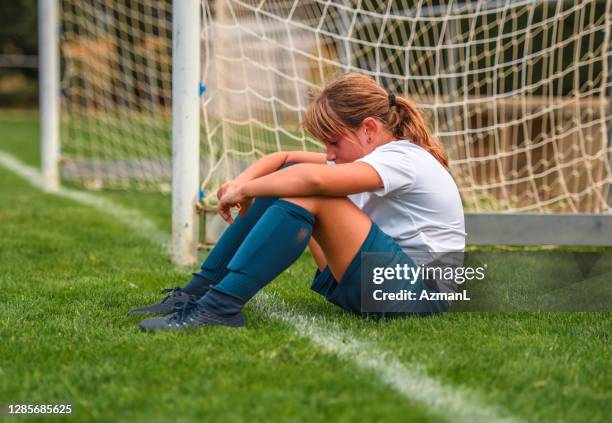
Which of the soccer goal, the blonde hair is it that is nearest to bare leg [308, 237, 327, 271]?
the blonde hair

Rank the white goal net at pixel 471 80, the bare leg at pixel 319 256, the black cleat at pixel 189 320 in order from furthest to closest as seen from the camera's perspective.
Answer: the white goal net at pixel 471 80
the bare leg at pixel 319 256
the black cleat at pixel 189 320

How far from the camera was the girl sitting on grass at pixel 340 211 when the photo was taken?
2.89 m

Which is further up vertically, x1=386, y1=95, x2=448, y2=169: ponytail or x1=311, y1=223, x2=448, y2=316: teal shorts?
x1=386, y1=95, x2=448, y2=169: ponytail

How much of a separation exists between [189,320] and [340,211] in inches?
24.1

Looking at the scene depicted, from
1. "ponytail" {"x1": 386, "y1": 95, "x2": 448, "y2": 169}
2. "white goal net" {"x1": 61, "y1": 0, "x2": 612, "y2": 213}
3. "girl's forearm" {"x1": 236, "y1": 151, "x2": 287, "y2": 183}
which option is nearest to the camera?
"ponytail" {"x1": 386, "y1": 95, "x2": 448, "y2": 169}

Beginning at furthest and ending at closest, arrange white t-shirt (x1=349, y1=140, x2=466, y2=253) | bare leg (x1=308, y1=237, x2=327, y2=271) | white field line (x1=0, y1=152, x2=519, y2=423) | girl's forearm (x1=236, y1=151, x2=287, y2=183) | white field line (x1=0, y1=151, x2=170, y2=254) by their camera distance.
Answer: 1. white field line (x1=0, y1=151, x2=170, y2=254)
2. girl's forearm (x1=236, y1=151, x2=287, y2=183)
3. bare leg (x1=308, y1=237, x2=327, y2=271)
4. white t-shirt (x1=349, y1=140, x2=466, y2=253)
5. white field line (x1=0, y1=152, x2=519, y2=423)

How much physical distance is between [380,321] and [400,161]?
0.56m

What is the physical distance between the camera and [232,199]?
314 cm

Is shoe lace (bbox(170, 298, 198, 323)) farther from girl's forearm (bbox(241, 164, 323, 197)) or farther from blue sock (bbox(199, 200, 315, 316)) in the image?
girl's forearm (bbox(241, 164, 323, 197))

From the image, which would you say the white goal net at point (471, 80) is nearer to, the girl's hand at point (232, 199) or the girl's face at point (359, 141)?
the girl's hand at point (232, 199)

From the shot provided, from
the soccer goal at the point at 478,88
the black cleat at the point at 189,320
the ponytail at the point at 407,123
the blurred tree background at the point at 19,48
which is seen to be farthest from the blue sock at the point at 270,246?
the blurred tree background at the point at 19,48

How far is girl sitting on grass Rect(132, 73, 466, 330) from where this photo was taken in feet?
9.48

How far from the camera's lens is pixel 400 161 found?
9.98 ft

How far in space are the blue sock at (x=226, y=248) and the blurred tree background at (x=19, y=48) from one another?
2204cm
